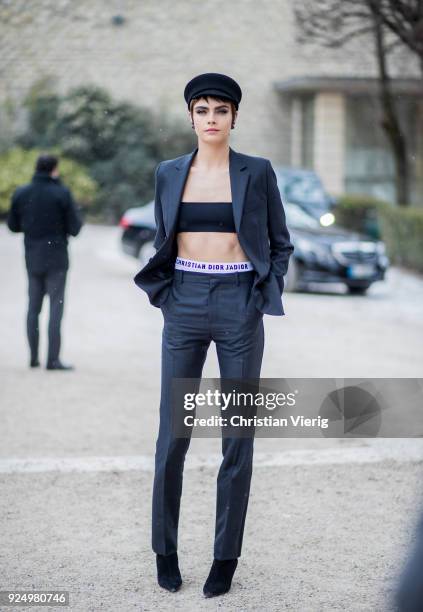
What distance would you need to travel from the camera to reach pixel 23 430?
23.0ft

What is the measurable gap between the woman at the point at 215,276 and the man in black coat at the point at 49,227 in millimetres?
5103

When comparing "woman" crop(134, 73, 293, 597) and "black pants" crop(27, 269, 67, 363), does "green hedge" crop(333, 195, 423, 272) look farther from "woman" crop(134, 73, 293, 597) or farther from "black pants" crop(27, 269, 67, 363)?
"woman" crop(134, 73, 293, 597)

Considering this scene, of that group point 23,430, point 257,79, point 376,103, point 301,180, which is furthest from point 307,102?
point 23,430

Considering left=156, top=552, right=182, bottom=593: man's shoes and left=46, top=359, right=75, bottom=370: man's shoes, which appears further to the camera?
left=46, top=359, right=75, bottom=370: man's shoes

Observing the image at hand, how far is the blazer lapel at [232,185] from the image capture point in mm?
4051

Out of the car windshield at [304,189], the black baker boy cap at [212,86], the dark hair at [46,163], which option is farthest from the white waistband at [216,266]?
the car windshield at [304,189]

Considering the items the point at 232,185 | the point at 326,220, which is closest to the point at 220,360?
the point at 232,185

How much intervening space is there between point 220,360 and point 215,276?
0.34m

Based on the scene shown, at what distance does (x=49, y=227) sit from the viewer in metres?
9.20

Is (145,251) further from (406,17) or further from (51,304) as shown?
(51,304)

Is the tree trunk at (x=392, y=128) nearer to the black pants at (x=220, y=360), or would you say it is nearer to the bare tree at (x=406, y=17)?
the bare tree at (x=406, y=17)

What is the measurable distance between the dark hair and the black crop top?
529cm

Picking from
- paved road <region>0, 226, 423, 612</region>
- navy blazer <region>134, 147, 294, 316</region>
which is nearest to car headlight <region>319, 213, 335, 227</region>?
paved road <region>0, 226, 423, 612</region>

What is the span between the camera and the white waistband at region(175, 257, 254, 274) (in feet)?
13.4
